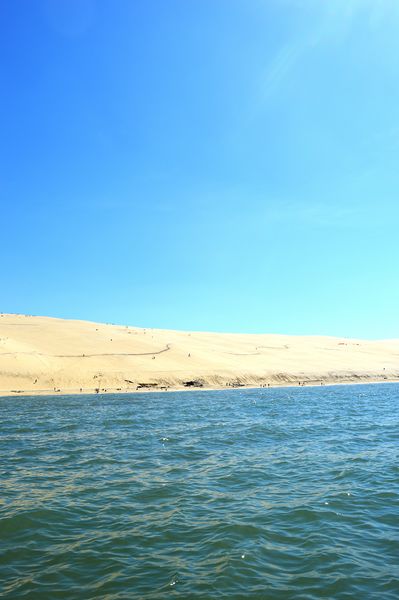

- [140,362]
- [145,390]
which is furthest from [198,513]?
[140,362]

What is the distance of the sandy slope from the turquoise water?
21.4 metres

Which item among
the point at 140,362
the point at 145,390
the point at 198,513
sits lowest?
the point at 198,513

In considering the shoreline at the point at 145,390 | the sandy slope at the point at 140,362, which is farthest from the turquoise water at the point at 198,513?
the sandy slope at the point at 140,362

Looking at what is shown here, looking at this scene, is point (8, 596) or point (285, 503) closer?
point (8, 596)

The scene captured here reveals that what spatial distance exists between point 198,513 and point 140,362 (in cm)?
3920

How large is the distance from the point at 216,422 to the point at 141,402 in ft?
33.6

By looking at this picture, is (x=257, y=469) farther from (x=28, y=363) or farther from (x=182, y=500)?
(x=28, y=363)

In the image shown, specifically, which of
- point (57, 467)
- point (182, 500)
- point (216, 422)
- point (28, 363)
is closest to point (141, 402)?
point (216, 422)

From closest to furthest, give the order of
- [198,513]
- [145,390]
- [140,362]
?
1. [198,513]
2. [145,390]
3. [140,362]

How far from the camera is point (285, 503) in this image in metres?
10.2

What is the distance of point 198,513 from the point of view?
957 cm

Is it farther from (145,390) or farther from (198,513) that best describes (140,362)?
(198,513)

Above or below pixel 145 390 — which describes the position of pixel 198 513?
below

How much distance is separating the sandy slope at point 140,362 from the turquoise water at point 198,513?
2138 cm
